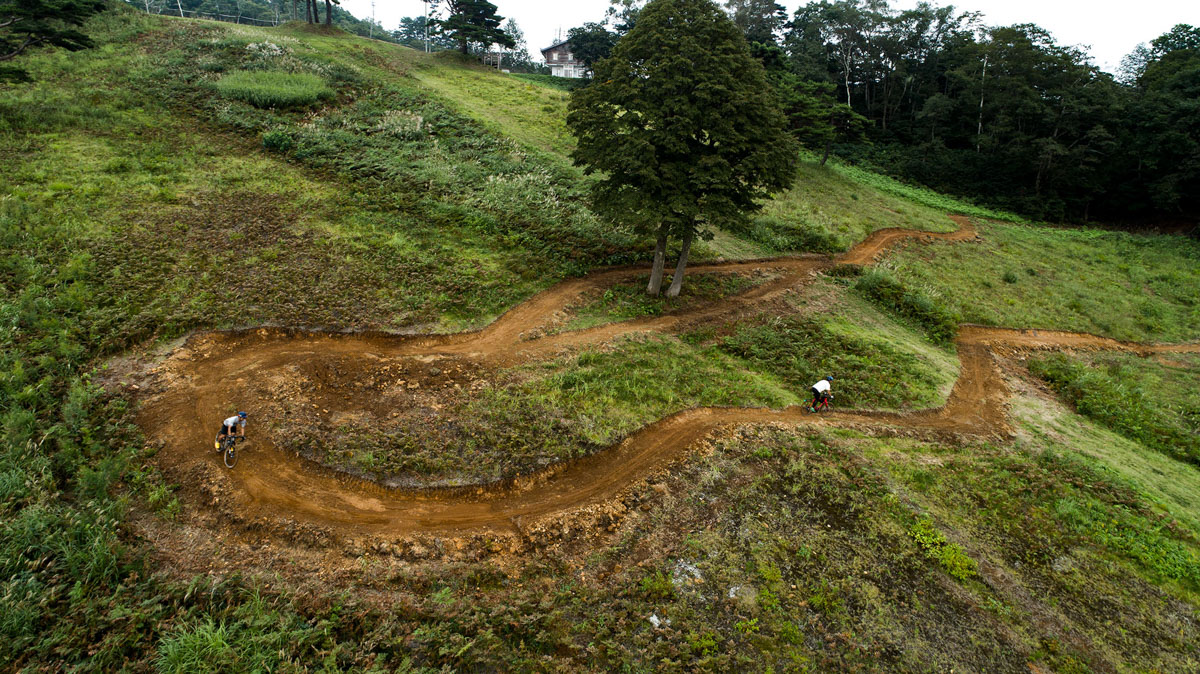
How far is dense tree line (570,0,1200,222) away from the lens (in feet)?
132

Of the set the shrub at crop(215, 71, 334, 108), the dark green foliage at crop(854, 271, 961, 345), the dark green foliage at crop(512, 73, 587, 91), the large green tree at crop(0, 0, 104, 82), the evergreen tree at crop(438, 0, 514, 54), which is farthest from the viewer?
the dark green foliage at crop(512, 73, 587, 91)

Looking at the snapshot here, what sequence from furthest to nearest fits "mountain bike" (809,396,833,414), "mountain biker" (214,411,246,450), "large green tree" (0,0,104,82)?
"large green tree" (0,0,104,82), "mountain bike" (809,396,833,414), "mountain biker" (214,411,246,450)

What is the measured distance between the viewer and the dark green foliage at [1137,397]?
1688 cm

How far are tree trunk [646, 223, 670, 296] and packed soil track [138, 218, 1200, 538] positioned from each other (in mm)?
1609

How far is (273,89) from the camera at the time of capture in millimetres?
29938

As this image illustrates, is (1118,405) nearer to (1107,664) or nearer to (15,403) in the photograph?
(1107,664)

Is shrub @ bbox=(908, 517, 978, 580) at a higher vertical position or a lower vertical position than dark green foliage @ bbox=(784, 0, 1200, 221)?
lower

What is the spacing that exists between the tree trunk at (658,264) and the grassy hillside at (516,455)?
100 centimetres

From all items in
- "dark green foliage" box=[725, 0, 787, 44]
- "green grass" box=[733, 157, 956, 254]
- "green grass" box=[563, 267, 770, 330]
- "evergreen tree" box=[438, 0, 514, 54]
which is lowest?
"green grass" box=[563, 267, 770, 330]

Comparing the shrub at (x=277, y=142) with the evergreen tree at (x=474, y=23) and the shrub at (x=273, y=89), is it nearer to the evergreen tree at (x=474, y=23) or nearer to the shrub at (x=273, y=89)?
the shrub at (x=273, y=89)

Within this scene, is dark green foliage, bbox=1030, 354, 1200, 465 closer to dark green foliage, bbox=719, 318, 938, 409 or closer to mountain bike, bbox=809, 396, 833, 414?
dark green foliage, bbox=719, 318, 938, 409

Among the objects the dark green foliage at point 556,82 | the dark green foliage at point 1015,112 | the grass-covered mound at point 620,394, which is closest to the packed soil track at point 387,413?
the grass-covered mound at point 620,394

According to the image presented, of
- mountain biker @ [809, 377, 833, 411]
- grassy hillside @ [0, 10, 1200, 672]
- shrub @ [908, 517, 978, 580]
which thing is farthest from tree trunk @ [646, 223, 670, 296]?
shrub @ [908, 517, 978, 580]

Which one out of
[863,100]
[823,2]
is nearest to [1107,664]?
[863,100]
